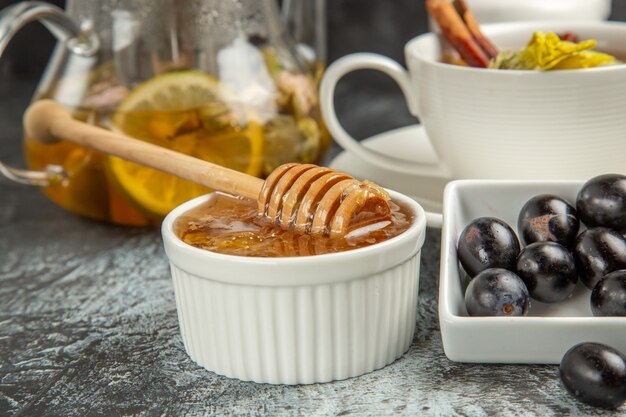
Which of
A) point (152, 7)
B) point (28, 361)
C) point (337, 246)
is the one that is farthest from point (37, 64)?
point (337, 246)

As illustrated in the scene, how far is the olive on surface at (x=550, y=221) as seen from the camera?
0.83 m

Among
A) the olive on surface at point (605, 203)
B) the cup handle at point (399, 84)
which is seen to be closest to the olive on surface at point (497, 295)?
the olive on surface at point (605, 203)

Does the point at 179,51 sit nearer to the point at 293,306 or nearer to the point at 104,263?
the point at 104,263

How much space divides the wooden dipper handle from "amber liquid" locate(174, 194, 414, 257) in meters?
0.03

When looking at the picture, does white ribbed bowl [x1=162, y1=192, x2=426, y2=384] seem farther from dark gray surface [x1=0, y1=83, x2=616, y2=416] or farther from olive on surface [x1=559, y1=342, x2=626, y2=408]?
olive on surface [x1=559, y1=342, x2=626, y2=408]

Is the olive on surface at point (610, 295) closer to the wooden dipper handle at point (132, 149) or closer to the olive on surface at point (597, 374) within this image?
the olive on surface at point (597, 374)

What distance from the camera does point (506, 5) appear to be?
1.37 metres

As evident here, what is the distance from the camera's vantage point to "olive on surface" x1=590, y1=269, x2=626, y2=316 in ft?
2.39

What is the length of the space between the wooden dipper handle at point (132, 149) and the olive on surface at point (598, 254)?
292mm

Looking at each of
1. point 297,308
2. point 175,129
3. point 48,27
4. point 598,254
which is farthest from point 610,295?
point 48,27

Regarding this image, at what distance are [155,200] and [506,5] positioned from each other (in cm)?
64

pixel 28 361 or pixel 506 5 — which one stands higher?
pixel 506 5

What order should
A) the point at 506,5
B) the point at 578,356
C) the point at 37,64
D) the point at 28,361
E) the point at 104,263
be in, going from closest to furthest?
the point at 578,356 → the point at 28,361 → the point at 104,263 → the point at 506,5 → the point at 37,64

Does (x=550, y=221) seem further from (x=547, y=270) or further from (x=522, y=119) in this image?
(x=522, y=119)
